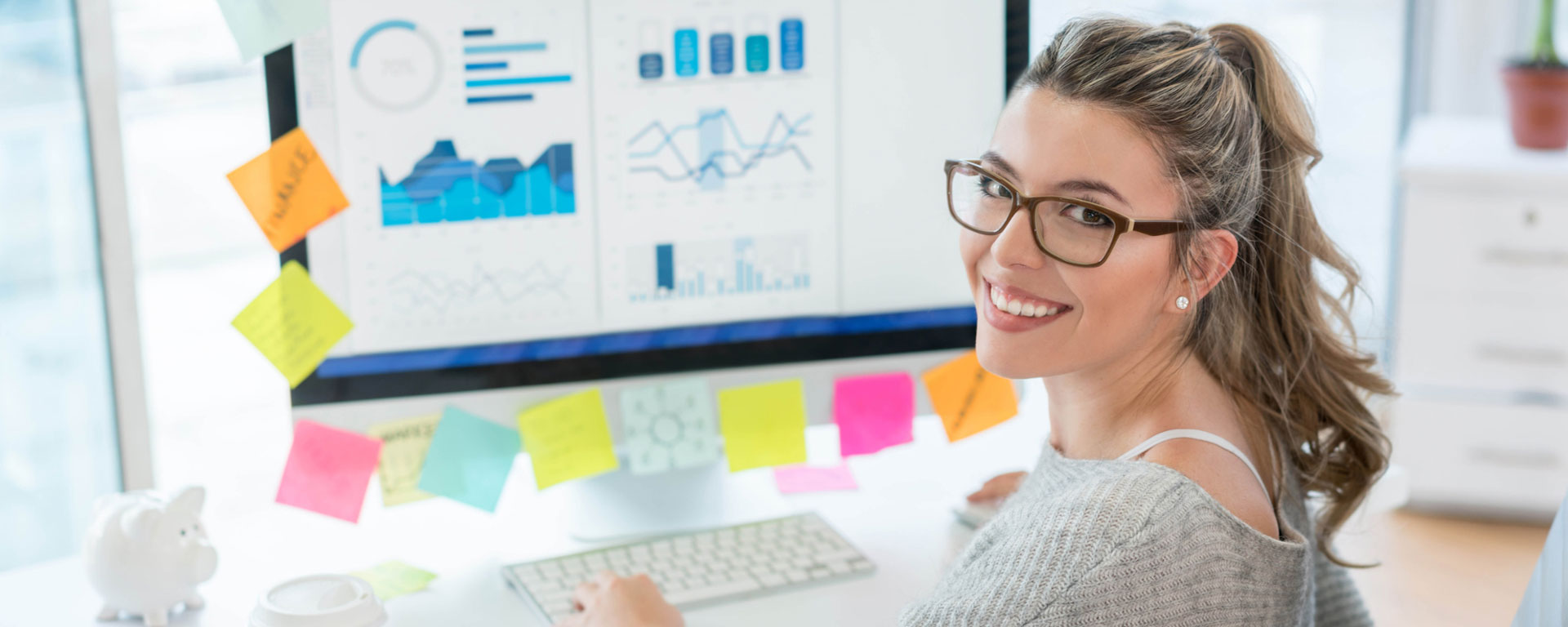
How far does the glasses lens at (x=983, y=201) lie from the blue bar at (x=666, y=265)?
0.78 feet

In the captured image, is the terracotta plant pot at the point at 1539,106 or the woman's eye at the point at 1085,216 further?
the terracotta plant pot at the point at 1539,106

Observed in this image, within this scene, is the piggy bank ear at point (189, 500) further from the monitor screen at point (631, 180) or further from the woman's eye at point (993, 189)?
the woman's eye at point (993, 189)

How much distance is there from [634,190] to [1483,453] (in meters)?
2.01

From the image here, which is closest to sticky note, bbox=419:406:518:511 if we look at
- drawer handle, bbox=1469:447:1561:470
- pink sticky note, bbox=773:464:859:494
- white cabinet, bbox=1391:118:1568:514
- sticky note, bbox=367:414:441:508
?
sticky note, bbox=367:414:441:508

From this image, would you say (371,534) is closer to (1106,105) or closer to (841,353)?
(841,353)

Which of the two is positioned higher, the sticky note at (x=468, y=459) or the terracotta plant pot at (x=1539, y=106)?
the terracotta plant pot at (x=1539, y=106)

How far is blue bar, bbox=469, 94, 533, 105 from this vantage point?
3.13 feet

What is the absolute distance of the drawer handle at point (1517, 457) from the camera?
2.35m

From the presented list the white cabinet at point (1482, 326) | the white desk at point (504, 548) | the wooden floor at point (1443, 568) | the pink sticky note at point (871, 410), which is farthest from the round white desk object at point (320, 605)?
the white cabinet at point (1482, 326)

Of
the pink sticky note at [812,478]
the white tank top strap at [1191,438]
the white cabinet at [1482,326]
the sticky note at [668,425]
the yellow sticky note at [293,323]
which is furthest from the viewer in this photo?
the white cabinet at [1482,326]

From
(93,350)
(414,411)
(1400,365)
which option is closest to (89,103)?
(414,411)

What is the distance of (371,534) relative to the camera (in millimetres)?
1079

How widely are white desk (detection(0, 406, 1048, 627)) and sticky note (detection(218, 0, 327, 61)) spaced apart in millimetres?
393

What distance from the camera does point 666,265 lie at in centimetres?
102
